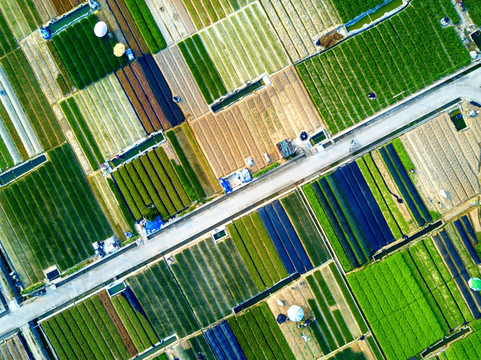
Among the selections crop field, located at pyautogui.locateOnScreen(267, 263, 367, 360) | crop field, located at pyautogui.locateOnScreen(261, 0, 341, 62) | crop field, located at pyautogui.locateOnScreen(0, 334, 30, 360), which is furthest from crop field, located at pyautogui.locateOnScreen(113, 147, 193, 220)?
crop field, located at pyautogui.locateOnScreen(0, 334, 30, 360)

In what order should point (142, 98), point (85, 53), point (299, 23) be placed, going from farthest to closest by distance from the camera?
point (85, 53)
point (142, 98)
point (299, 23)

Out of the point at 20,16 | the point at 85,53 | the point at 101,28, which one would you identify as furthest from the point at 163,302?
the point at 20,16

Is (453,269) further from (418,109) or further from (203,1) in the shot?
(203,1)

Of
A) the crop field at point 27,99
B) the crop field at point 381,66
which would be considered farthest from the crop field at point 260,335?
the crop field at point 27,99

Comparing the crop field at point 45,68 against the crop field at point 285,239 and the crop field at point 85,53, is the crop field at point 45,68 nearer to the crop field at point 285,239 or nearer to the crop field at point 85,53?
the crop field at point 85,53

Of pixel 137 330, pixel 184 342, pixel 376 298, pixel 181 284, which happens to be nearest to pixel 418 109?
pixel 376 298

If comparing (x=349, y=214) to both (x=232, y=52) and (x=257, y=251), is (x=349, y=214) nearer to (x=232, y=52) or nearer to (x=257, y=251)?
(x=257, y=251)
